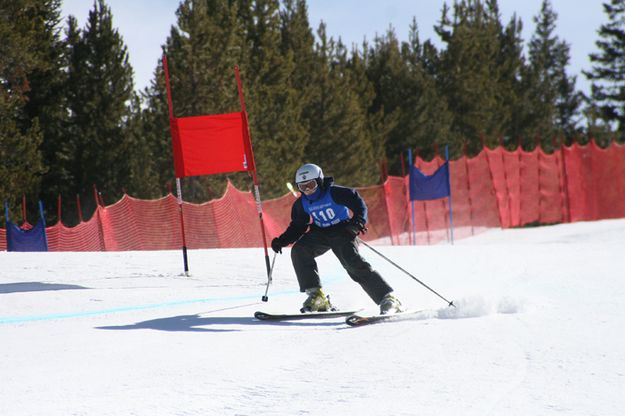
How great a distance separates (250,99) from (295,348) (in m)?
25.7

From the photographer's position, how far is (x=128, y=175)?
30.8 meters

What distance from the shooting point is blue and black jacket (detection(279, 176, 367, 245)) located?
7.79 meters

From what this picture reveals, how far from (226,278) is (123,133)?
20.7 metres

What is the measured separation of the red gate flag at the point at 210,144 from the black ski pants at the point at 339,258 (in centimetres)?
361

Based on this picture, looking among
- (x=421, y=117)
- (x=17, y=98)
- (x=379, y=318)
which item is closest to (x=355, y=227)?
(x=379, y=318)

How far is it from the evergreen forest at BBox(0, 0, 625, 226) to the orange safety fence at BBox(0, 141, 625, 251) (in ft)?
8.50

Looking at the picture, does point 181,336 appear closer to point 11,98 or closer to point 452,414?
point 452,414

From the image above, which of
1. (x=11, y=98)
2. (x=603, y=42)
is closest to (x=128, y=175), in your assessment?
(x=11, y=98)

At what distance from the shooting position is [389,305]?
24.3 feet

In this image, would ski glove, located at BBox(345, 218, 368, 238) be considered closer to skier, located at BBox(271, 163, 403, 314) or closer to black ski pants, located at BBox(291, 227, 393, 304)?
skier, located at BBox(271, 163, 403, 314)

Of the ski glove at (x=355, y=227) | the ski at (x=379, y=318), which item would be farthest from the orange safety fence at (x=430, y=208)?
the ski at (x=379, y=318)

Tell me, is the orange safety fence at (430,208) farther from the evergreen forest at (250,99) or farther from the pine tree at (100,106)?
the pine tree at (100,106)

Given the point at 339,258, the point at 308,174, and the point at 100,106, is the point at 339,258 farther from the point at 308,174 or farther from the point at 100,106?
the point at 100,106

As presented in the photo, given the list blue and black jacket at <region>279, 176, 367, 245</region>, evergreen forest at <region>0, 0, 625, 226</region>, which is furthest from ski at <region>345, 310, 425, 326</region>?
evergreen forest at <region>0, 0, 625, 226</region>
